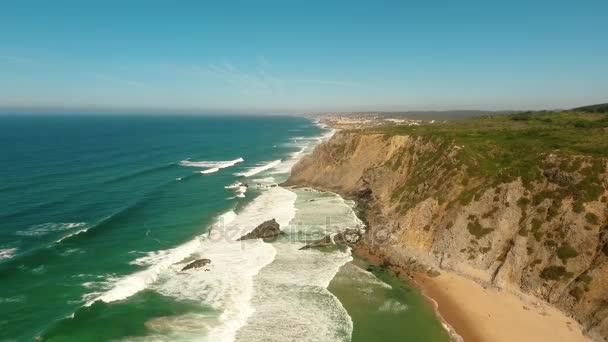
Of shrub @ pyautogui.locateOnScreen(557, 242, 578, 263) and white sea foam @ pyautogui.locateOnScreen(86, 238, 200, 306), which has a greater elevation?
shrub @ pyautogui.locateOnScreen(557, 242, 578, 263)

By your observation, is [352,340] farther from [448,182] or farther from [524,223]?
[448,182]

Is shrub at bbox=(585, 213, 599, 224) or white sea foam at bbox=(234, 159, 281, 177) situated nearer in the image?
shrub at bbox=(585, 213, 599, 224)

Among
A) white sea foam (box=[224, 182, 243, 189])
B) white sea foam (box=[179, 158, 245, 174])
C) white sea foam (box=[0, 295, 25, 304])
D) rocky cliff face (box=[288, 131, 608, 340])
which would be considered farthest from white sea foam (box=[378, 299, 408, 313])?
white sea foam (box=[179, 158, 245, 174])

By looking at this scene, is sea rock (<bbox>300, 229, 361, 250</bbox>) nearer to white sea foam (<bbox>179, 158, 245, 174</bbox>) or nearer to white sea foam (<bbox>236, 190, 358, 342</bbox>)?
white sea foam (<bbox>236, 190, 358, 342</bbox>)

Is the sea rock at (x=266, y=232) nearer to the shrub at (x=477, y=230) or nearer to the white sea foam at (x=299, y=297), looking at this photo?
the white sea foam at (x=299, y=297)

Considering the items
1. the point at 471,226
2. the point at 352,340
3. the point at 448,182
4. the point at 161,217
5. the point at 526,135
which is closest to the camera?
the point at 352,340

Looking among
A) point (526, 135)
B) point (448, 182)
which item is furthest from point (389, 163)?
point (526, 135)
